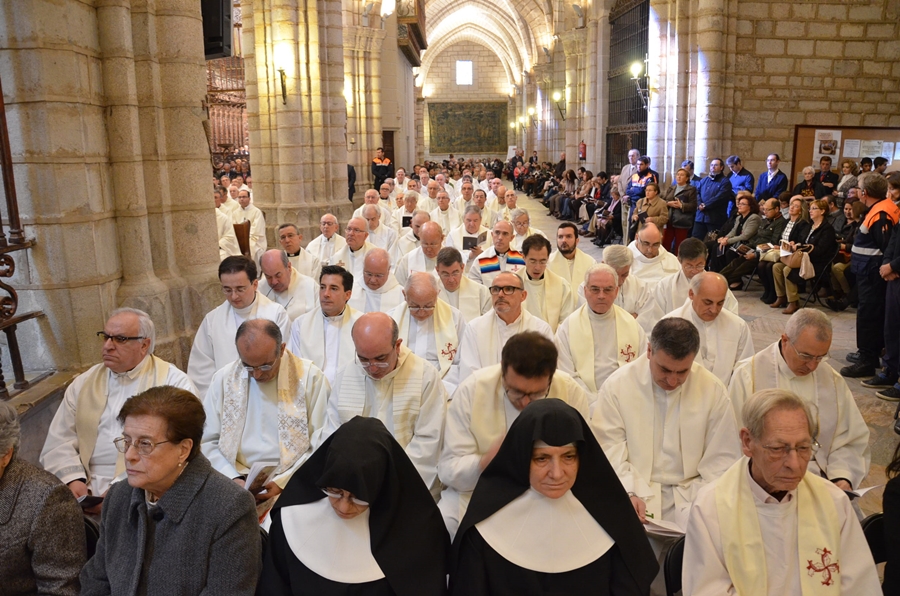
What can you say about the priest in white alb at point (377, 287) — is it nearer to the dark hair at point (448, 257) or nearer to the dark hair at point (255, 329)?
the dark hair at point (448, 257)

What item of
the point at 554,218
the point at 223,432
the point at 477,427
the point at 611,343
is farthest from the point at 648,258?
the point at 554,218

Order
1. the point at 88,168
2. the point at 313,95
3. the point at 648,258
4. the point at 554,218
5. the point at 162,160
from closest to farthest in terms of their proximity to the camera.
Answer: the point at 88,168 → the point at 162,160 → the point at 648,258 → the point at 313,95 → the point at 554,218

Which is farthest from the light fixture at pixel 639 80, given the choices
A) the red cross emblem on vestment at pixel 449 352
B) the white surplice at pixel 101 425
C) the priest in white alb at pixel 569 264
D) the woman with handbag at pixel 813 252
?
the white surplice at pixel 101 425

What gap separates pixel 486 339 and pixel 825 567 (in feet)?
9.19

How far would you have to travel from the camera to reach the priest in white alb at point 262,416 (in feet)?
13.3

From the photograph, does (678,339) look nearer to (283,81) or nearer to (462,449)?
(462,449)

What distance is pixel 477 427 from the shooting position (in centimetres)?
361

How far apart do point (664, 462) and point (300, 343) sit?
9.16 ft

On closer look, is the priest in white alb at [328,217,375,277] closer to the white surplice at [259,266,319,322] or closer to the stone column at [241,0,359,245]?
the white surplice at [259,266,319,322]

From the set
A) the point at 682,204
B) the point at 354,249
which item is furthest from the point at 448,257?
the point at 682,204

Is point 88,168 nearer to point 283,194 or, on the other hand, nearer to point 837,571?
point 837,571

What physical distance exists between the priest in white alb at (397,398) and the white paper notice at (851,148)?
39.0ft

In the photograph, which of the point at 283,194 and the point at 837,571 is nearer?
the point at 837,571

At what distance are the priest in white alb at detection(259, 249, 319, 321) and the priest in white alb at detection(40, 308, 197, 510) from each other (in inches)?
87.3
